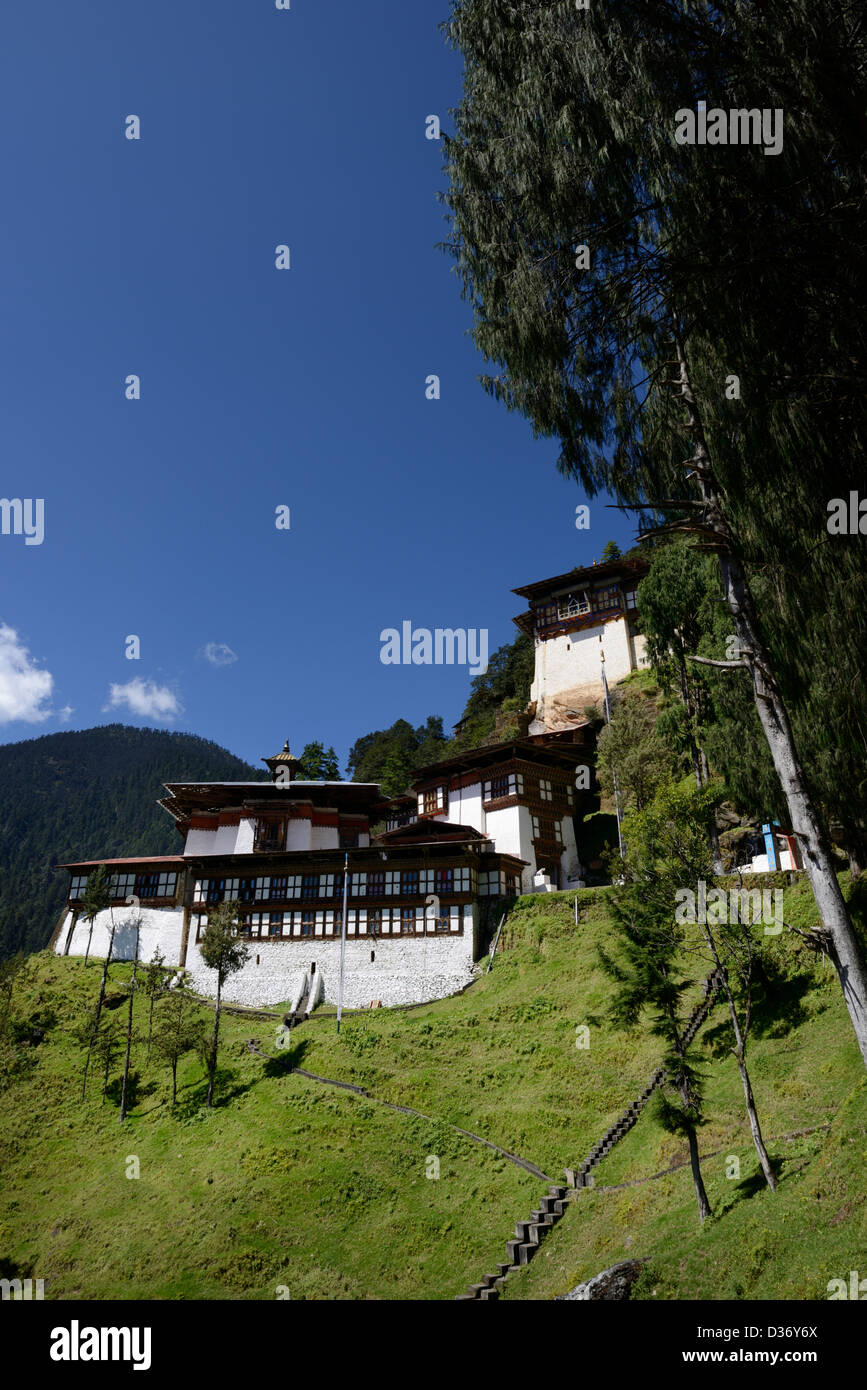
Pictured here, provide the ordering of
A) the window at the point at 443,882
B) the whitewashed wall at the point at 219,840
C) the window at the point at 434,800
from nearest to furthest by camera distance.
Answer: the window at the point at 443,882 → the window at the point at 434,800 → the whitewashed wall at the point at 219,840

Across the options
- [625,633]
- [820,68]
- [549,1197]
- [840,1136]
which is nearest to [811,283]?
[820,68]

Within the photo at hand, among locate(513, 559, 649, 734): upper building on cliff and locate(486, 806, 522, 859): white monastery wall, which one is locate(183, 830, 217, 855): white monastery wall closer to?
locate(486, 806, 522, 859): white monastery wall

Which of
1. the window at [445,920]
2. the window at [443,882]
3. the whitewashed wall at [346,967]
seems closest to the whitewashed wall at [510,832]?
the window at [443,882]

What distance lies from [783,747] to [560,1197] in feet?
53.3

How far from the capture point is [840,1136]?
14.4 meters

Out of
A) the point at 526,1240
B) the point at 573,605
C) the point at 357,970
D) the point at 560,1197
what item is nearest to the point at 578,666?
the point at 573,605

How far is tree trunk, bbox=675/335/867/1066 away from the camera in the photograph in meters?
10.5

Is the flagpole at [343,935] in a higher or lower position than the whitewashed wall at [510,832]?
lower

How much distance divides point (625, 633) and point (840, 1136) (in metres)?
49.7

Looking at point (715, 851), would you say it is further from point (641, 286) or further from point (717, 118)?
point (717, 118)

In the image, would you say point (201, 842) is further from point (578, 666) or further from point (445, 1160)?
point (445, 1160)

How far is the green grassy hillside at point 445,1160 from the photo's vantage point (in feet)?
50.3

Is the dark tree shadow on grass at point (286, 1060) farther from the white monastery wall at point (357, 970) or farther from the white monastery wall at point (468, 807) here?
the white monastery wall at point (468, 807)

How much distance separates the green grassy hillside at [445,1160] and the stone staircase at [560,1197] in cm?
34
